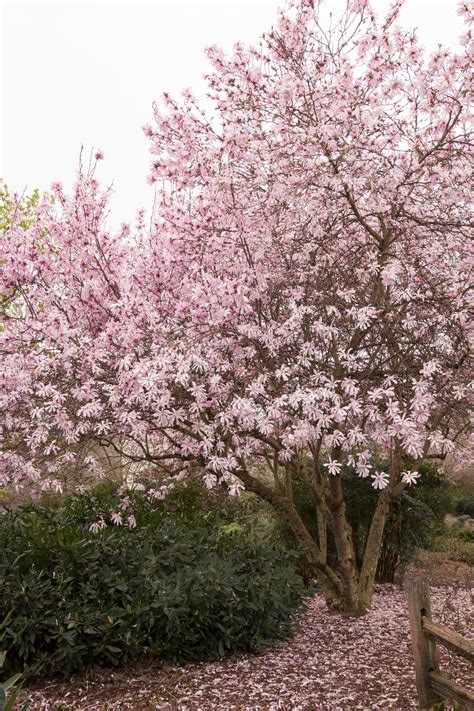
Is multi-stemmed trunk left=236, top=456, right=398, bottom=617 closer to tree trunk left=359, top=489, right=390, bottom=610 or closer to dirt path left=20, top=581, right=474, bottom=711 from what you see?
tree trunk left=359, top=489, right=390, bottom=610

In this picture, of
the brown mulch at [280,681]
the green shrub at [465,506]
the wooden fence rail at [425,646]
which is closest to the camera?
the wooden fence rail at [425,646]

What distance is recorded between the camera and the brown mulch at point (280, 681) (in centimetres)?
532

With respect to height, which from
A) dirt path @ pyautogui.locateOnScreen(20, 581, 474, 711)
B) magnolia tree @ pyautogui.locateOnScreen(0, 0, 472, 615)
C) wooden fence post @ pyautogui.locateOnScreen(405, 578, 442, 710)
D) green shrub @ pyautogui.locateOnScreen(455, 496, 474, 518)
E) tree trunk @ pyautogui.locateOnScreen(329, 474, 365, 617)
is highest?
magnolia tree @ pyautogui.locateOnScreen(0, 0, 472, 615)

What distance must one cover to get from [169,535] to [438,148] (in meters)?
4.08

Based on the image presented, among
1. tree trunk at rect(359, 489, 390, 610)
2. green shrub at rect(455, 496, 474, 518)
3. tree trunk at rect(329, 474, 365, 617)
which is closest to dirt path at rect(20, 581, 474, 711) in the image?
tree trunk at rect(329, 474, 365, 617)

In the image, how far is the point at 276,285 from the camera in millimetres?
6160

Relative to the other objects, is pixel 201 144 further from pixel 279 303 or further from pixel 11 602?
pixel 11 602

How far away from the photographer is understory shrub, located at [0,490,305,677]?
5734 mm

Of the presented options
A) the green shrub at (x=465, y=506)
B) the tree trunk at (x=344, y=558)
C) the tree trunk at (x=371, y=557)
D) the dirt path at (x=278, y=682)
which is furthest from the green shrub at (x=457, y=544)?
the dirt path at (x=278, y=682)

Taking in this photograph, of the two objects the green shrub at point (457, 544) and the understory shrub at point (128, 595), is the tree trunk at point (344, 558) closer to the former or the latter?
the understory shrub at point (128, 595)

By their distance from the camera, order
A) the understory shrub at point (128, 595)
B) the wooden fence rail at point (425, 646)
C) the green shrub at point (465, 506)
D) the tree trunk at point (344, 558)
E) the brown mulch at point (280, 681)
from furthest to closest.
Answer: the green shrub at point (465, 506) < the tree trunk at point (344, 558) < the understory shrub at point (128, 595) < the brown mulch at point (280, 681) < the wooden fence rail at point (425, 646)

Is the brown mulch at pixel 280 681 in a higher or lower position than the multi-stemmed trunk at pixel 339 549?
lower

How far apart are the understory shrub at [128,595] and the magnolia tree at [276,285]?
690 mm

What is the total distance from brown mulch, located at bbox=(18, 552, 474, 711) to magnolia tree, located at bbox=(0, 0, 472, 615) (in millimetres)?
1525
